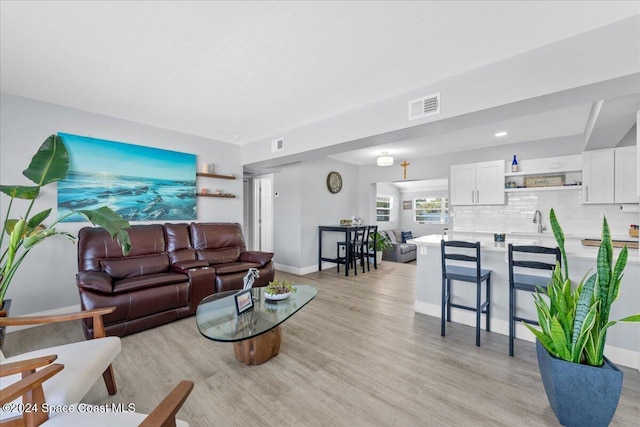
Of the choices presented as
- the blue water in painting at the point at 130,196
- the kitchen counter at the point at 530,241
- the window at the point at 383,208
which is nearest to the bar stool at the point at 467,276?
the kitchen counter at the point at 530,241

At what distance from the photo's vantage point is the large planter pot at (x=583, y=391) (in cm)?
141

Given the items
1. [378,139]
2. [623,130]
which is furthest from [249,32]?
[623,130]

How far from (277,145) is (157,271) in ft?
7.86

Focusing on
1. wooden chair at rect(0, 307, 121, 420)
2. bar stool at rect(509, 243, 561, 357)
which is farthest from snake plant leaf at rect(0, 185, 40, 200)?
bar stool at rect(509, 243, 561, 357)

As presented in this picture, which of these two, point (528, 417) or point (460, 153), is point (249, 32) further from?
point (460, 153)

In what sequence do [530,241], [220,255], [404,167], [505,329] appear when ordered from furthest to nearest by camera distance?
[404,167]
[220,255]
[530,241]
[505,329]

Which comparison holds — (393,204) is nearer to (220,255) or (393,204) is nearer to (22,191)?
(220,255)

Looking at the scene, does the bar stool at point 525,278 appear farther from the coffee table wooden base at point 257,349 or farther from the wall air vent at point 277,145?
the wall air vent at point 277,145

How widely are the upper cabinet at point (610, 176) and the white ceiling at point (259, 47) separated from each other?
990 mm

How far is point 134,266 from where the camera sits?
10.1 feet

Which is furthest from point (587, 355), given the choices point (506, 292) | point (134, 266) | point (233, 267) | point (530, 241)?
point (134, 266)

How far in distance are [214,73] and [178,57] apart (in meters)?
0.32

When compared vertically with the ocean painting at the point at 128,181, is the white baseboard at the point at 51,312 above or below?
below

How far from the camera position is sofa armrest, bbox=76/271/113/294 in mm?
2441
